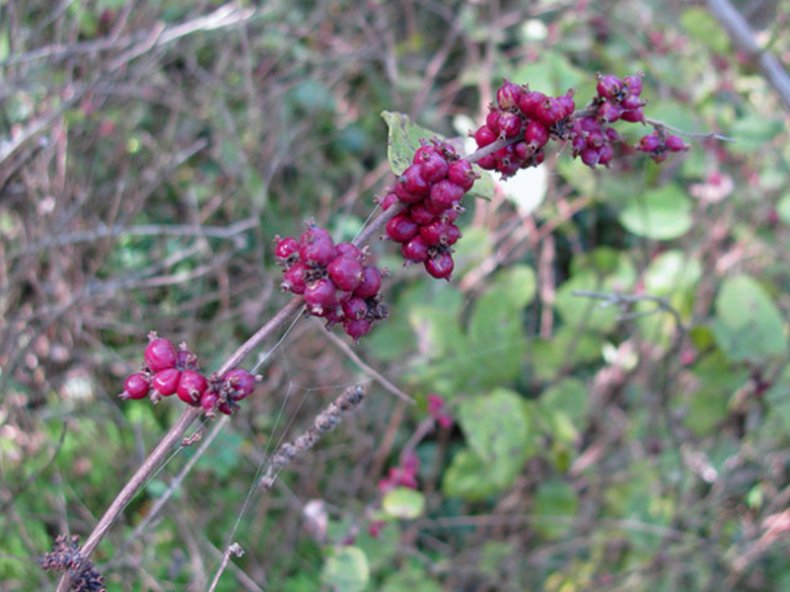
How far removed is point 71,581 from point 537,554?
1919 millimetres

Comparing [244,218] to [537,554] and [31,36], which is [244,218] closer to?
[31,36]

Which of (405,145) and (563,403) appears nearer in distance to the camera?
(405,145)

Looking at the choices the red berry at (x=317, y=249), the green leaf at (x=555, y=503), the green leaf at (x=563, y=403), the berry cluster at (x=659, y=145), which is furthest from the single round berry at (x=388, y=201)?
the green leaf at (x=555, y=503)

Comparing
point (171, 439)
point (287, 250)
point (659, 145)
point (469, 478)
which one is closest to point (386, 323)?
point (469, 478)

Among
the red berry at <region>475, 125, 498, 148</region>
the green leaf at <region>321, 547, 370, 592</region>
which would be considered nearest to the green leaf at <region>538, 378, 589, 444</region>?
the green leaf at <region>321, 547, 370, 592</region>

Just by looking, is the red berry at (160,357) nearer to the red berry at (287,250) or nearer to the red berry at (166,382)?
the red berry at (166,382)

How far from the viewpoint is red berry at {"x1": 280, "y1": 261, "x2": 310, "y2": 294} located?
0.80 m

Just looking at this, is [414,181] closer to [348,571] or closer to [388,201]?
Answer: [388,201]

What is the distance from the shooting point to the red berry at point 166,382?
82cm

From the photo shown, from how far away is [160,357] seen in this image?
33.1 inches

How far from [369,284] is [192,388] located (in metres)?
0.21

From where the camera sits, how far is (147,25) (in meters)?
2.58

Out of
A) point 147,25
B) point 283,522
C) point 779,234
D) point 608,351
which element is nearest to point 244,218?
point 147,25

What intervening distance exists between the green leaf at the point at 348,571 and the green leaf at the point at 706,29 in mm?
1922
